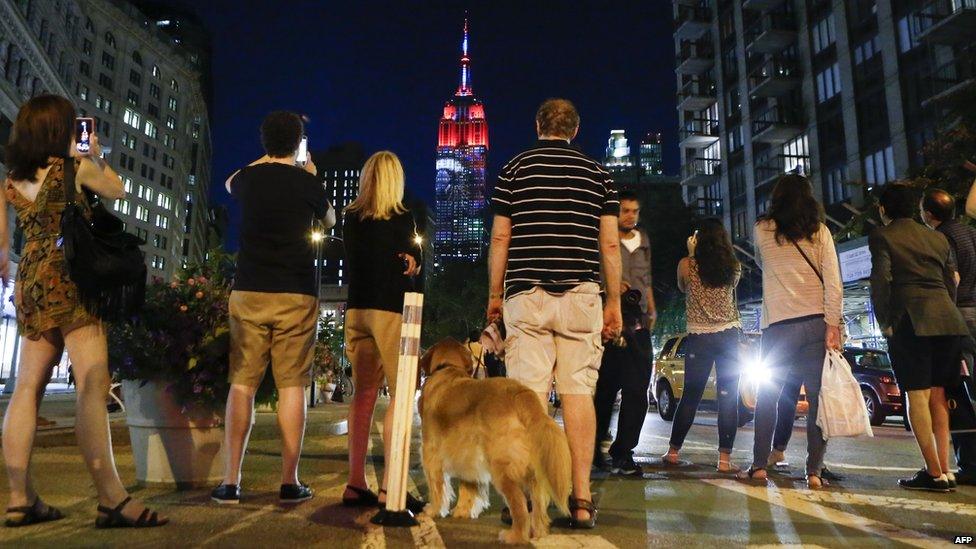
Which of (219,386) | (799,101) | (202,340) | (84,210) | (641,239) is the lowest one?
(219,386)

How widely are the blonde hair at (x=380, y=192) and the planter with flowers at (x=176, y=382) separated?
1271 mm

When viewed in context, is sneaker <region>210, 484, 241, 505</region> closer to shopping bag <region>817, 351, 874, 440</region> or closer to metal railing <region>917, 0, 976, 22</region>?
shopping bag <region>817, 351, 874, 440</region>

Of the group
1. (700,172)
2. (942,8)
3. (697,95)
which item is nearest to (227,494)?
(942,8)

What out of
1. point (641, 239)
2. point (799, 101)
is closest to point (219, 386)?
point (641, 239)

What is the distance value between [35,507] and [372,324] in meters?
1.91

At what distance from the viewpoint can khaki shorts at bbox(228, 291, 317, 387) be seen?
4.12m

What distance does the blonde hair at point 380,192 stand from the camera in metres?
4.42

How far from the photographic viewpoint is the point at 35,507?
135 inches

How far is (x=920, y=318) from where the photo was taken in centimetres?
503

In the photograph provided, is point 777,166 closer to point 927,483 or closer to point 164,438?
point 927,483

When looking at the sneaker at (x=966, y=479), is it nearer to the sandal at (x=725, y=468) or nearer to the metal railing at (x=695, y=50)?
the sandal at (x=725, y=468)

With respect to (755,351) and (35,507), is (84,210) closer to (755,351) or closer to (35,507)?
(35,507)

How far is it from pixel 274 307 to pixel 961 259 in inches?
201

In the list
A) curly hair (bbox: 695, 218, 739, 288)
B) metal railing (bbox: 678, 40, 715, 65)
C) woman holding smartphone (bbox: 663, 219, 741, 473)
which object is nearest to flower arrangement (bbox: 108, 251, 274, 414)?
woman holding smartphone (bbox: 663, 219, 741, 473)
